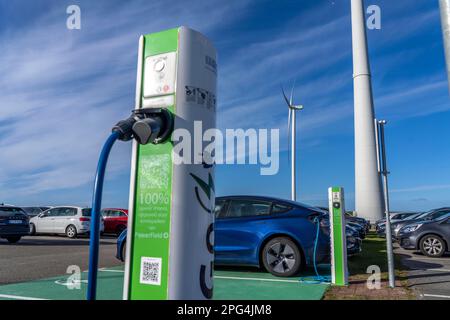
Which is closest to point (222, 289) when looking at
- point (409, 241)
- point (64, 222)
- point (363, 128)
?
point (409, 241)

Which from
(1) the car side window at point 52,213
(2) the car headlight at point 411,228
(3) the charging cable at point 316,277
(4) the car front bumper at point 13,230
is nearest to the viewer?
(3) the charging cable at point 316,277

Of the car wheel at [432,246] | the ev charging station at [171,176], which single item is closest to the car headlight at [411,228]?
the car wheel at [432,246]

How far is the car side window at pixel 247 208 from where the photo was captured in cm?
776

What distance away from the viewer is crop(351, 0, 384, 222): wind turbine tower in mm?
34906

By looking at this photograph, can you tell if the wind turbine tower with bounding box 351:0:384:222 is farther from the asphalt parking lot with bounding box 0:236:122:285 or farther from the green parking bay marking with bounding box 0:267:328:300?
the green parking bay marking with bounding box 0:267:328:300

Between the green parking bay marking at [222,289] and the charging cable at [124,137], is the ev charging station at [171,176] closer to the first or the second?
the charging cable at [124,137]

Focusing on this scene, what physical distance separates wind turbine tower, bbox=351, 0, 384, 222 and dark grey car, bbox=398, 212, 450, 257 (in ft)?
79.1

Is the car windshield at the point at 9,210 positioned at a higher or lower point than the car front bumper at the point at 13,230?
higher

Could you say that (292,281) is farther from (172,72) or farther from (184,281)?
(172,72)

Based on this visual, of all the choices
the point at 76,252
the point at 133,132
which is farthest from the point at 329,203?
the point at 76,252

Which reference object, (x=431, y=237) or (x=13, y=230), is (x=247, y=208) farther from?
(x=13, y=230)

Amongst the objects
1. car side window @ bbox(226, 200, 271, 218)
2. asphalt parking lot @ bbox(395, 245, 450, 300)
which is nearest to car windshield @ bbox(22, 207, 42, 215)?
car side window @ bbox(226, 200, 271, 218)

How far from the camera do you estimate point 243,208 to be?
792 cm

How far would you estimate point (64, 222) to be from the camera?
711 inches
